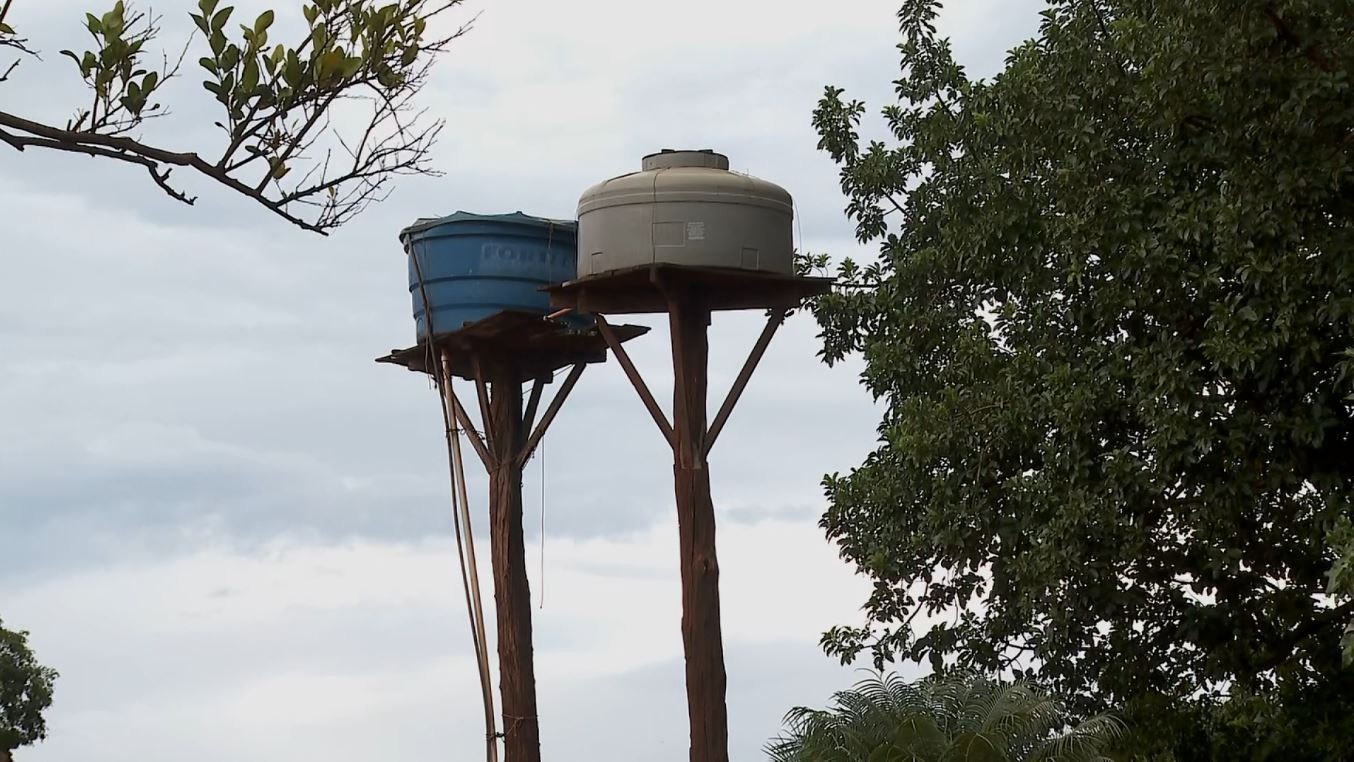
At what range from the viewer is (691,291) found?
53.6 ft

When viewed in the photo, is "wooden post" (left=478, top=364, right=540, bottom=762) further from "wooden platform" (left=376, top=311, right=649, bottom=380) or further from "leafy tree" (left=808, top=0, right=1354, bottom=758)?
"leafy tree" (left=808, top=0, right=1354, bottom=758)

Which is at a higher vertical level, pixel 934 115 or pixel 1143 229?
pixel 934 115

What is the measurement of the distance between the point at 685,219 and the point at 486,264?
3442 mm

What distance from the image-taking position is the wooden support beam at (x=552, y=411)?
1919 centimetres

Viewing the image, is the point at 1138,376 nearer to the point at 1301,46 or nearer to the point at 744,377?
the point at 1301,46

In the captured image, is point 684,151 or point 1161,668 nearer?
point 1161,668

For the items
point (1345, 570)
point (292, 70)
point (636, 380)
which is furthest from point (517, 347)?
point (292, 70)

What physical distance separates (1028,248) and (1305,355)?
2984mm

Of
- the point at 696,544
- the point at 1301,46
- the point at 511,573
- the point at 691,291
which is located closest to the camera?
the point at 1301,46

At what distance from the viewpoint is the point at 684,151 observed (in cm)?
1678

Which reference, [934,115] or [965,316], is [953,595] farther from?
[934,115]

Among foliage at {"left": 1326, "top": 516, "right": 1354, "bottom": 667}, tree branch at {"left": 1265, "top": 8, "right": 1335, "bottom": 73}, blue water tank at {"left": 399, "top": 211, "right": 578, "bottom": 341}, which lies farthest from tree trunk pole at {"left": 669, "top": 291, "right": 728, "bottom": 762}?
foliage at {"left": 1326, "top": 516, "right": 1354, "bottom": 667}

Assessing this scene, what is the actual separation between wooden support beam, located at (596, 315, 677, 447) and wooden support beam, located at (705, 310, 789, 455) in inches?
16.1

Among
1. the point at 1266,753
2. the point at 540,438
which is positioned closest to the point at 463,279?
the point at 540,438
